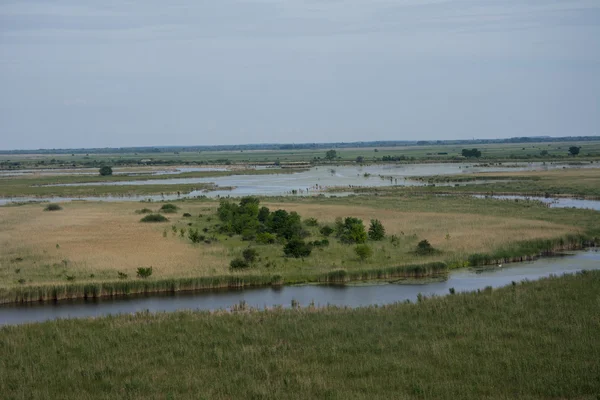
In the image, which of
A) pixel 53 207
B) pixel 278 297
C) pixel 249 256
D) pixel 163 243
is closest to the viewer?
pixel 278 297

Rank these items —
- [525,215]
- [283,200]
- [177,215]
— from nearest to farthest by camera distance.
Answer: [525,215]
[177,215]
[283,200]

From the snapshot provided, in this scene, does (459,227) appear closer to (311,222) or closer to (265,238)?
(311,222)

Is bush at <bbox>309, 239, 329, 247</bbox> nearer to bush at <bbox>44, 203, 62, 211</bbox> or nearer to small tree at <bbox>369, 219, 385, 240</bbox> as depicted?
small tree at <bbox>369, 219, 385, 240</bbox>

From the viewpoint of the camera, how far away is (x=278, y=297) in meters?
26.2

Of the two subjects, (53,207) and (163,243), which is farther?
(53,207)

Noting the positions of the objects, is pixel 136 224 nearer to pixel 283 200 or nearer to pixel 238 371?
pixel 283 200

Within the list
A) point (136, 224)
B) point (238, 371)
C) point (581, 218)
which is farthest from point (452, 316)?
point (136, 224)

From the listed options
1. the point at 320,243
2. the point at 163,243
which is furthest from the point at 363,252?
the point at 163,243

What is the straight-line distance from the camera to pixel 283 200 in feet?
205

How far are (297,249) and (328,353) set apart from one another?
16.2 m

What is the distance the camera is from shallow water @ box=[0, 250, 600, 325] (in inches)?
961

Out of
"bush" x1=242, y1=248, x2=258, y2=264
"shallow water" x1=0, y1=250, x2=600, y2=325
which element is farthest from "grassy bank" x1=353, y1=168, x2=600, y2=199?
"bush" x1=242, y1=248, x2=258, y2=264

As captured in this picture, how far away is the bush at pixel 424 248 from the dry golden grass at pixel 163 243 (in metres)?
0.77

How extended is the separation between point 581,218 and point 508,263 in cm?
1476
